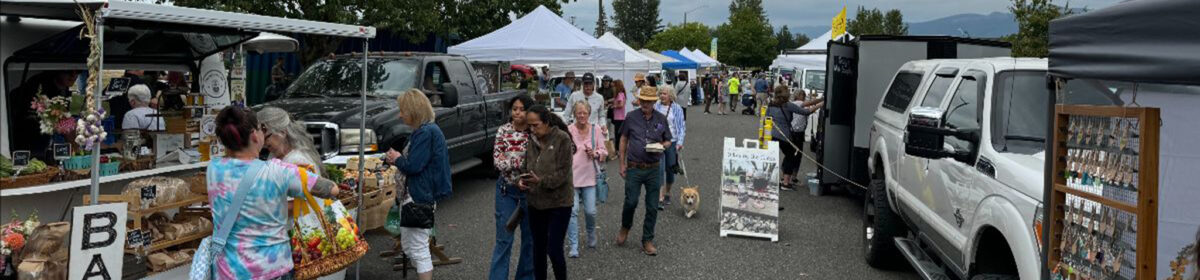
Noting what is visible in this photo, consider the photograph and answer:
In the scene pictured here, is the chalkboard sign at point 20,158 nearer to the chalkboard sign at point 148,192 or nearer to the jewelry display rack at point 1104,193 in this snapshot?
the chalkboard sign at point 148,192

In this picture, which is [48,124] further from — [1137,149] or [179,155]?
[1137,149]

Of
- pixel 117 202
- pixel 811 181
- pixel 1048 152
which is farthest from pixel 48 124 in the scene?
pixel 811 181

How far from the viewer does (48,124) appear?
16.3 feet

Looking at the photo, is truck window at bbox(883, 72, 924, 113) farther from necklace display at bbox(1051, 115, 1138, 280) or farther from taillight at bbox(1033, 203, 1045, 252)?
necklace display at bbox(1051, 115, 1138, 280)

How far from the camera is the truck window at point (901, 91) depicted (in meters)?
7.65

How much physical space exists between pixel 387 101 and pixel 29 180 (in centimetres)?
499

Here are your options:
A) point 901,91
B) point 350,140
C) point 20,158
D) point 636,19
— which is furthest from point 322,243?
point 636,19

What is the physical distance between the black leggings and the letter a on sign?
251cm

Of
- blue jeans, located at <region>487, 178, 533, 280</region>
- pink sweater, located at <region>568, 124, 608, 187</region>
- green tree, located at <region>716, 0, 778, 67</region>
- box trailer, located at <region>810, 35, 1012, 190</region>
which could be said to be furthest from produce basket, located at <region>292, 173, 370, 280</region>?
green tree, located at <region>716, 0, 778, 67</region>

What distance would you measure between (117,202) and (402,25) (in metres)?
12.0

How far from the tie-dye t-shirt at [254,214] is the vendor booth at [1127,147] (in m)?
3.24

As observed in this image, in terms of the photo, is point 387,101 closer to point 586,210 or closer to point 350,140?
point 350,140

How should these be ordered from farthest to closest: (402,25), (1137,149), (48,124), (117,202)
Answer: (402,25)
(48,124)
(117,202)
(1137,149)

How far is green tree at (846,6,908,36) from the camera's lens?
67062 mm
